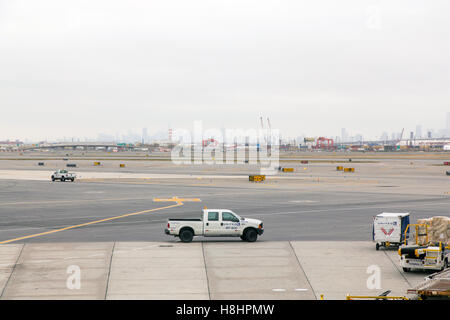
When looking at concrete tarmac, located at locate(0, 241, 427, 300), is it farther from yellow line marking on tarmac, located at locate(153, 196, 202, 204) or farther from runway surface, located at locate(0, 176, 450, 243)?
yellow line marking on tarmac, located at locate(153, 196, 202, 204)

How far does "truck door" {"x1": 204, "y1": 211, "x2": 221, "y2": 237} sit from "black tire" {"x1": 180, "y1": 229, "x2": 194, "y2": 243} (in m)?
0.95

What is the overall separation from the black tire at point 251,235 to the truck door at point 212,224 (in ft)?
5.50

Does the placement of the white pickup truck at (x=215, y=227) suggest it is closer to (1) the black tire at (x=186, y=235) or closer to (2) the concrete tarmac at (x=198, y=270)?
(1) the black tire at (x=186, y=235)

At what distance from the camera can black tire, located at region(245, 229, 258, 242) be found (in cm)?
3331

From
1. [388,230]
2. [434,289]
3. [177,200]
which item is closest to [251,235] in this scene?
[388,230]

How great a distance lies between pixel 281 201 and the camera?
2368 inches

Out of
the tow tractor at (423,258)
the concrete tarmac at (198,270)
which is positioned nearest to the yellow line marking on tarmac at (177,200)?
the concrete tarmac at (198,270)

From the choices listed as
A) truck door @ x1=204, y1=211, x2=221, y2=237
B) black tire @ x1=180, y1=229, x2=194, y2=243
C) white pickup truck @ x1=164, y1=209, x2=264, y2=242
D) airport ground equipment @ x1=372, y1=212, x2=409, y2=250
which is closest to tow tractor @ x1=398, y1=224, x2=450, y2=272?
airport ground equipment @ x1=372, y1=212, x2=409, y2=250

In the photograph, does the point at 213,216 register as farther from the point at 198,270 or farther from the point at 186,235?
the point at 198,270

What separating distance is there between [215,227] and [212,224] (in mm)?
252

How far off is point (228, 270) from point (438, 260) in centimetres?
940

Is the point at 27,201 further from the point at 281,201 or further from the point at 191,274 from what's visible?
the point at 191,274
